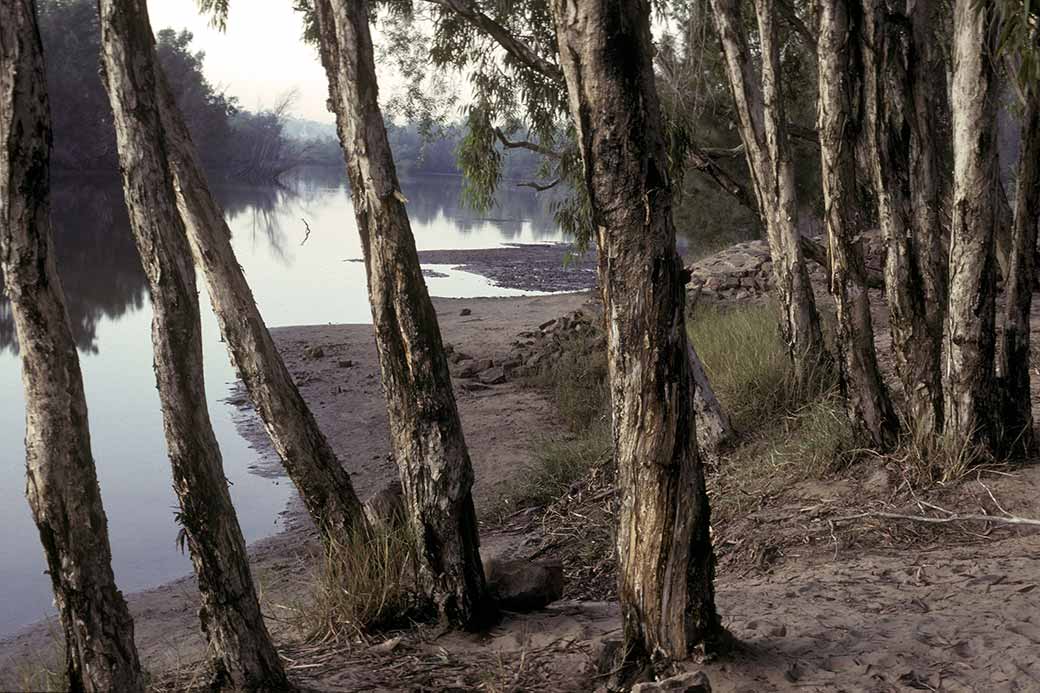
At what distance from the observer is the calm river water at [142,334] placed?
28.8ft

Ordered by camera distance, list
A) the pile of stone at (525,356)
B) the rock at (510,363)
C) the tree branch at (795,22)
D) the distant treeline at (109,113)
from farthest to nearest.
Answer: the distant treeline at (109,113) → the rock at (510,363) → the pile of stone at (525,356) → the tree branch at (795,22)

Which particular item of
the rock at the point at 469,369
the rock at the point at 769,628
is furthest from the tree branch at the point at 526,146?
the rock at the point at 769,628

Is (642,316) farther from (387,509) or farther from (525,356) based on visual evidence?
(525,356)

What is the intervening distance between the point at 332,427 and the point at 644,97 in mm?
8676

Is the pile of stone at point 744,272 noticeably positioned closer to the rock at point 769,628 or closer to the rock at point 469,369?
the rock at point 469,369

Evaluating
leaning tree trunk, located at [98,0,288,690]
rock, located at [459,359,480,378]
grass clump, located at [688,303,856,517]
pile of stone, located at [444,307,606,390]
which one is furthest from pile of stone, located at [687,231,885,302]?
leaning tree trunk, located at [98,0,288,690]

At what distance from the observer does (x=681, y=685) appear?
11.1ft

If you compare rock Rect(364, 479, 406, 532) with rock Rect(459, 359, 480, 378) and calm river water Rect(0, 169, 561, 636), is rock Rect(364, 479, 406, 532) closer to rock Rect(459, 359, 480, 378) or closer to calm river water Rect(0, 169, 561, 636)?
calm river water Rect(0, 169, 561, 636)

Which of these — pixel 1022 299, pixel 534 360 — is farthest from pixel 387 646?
pixel 534 360

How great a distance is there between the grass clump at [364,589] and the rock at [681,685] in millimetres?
1460

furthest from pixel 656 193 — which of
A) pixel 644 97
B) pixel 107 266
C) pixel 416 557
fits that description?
pixel 107 266

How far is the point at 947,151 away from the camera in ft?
42.9

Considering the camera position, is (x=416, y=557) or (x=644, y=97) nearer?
(x=644, y=97)

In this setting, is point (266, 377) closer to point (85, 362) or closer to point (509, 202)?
point (85, 362)
